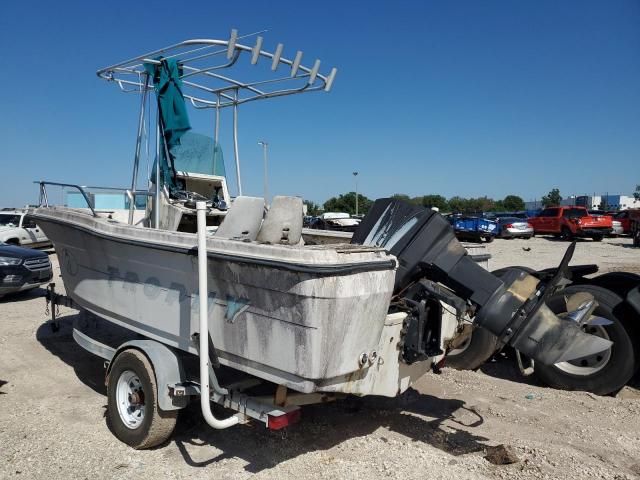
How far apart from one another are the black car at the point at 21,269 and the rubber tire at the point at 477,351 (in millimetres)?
7800

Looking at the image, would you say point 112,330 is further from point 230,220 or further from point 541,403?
point 541,403

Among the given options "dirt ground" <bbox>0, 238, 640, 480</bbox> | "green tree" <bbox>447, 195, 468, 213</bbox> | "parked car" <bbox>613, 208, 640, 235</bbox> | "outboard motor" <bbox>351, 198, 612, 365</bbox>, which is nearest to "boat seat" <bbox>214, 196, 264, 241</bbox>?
"outboard motor" <bbox>351, 198, 612, 365</bbox>

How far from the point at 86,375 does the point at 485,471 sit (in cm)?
416

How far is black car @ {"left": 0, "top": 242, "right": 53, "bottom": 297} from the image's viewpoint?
9.31 metres

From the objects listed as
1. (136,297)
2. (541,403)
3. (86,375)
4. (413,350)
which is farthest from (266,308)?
(86,375)

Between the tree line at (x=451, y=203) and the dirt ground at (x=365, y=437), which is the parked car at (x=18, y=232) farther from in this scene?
the tree line at (x=451, y=203)

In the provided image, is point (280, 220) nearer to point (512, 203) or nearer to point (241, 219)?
point (241, 219)

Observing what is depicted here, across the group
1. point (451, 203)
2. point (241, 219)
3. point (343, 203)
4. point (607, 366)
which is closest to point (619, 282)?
point (607, 366)

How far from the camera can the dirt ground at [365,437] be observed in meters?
3.54

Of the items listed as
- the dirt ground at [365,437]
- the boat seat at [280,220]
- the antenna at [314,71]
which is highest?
the antenna at [314,71]

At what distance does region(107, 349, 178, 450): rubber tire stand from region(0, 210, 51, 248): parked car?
12.1m

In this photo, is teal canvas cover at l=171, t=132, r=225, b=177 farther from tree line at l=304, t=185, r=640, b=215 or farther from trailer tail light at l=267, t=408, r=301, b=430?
tree line at l=304, t=185, r=640, b=215

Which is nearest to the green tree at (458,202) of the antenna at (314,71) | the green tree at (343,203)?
the green tree at (343,203)

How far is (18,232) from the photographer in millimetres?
15656
